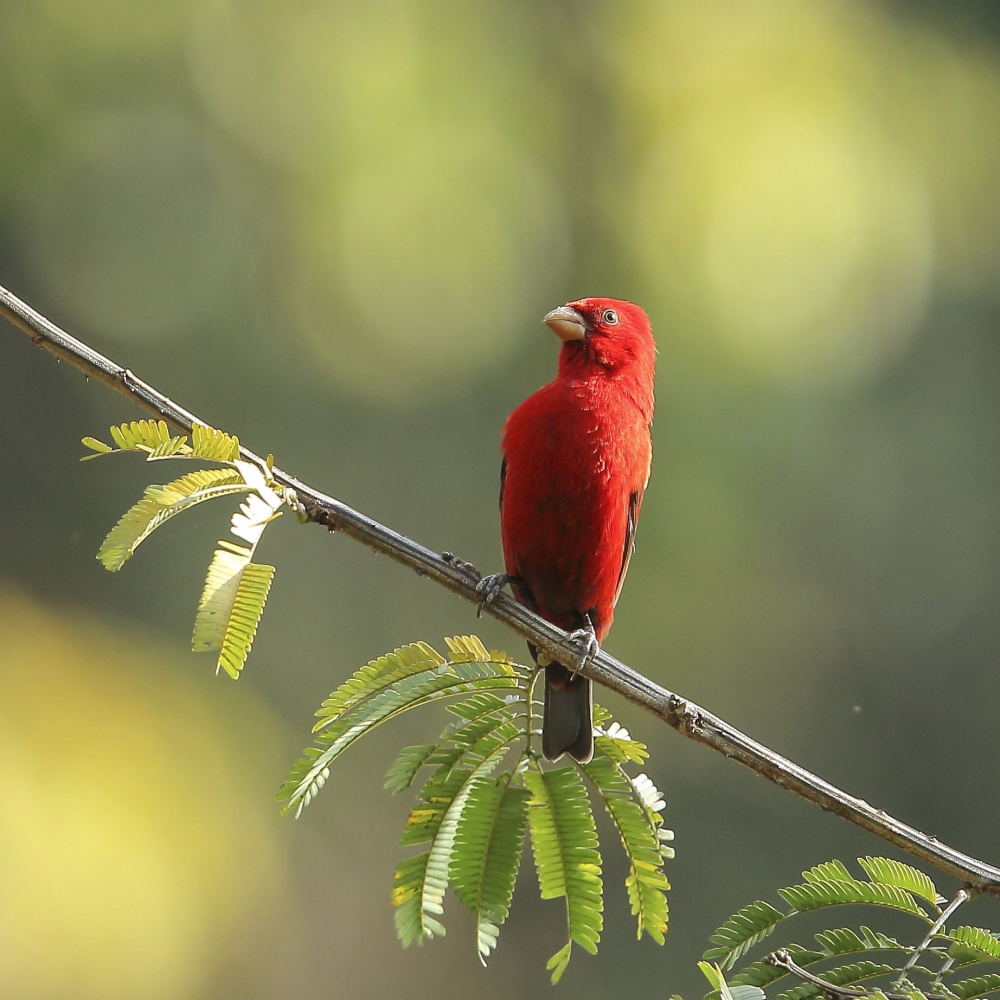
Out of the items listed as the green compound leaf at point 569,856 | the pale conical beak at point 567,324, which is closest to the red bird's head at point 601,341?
the pale conical beak at point 567,324

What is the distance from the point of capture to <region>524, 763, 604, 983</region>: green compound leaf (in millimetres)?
2090

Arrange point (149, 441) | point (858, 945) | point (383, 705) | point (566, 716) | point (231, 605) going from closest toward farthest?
1. point (231, 605)
2. point (149, 441)
3. point (858, 945)
4. point (383, 705)
5. point (566, 716)

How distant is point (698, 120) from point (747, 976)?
44.4 ft

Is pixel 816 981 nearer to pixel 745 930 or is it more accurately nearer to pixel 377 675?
pixel 745 930

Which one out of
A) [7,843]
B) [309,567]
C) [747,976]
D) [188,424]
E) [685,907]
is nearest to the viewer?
[747,976]

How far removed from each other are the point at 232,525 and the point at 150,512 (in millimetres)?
125

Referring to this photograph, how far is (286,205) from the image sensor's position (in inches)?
540

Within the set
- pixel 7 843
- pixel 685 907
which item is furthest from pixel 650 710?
pixel 685 907

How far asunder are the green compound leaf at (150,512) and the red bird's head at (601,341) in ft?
7.55

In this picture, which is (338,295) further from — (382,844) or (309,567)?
(382,844)

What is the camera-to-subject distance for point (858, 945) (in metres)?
2.09

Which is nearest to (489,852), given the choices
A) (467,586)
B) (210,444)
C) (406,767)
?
(406,767)

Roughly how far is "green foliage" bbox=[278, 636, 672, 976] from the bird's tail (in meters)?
0.95

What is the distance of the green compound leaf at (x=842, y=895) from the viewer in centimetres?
214
